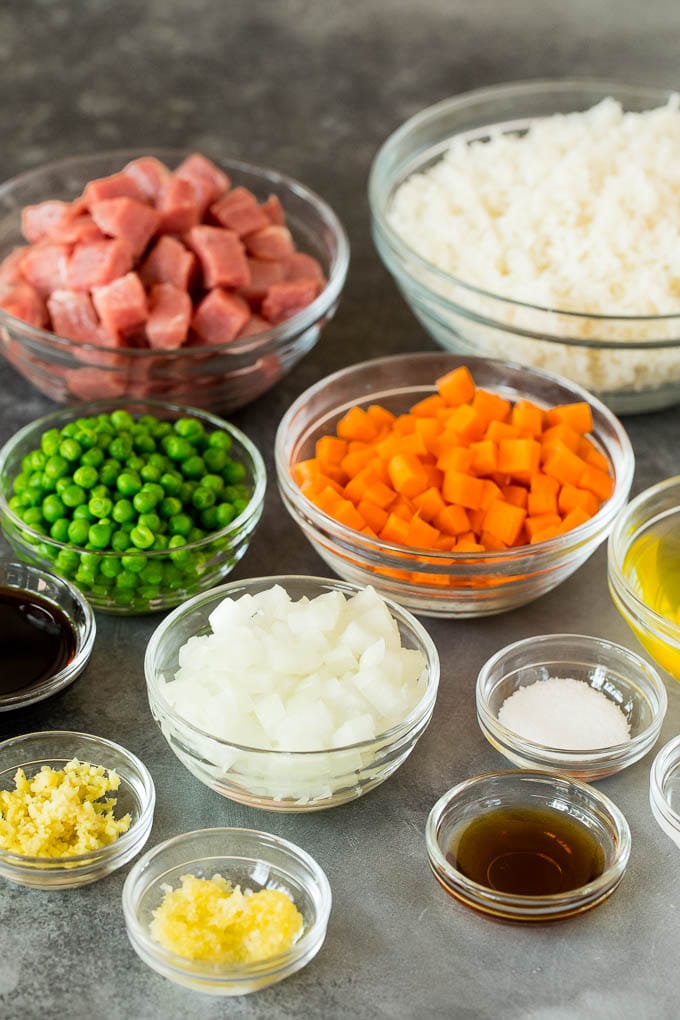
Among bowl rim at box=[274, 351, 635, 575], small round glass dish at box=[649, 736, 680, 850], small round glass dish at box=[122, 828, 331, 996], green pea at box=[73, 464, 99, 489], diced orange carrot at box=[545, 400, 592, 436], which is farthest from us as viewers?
diced orange carrot at box=[545, 400, 592, 436]

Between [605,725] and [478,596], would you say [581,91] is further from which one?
[605,725]

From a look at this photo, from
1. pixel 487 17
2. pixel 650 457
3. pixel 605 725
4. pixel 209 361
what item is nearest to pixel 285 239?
pixel 209 361

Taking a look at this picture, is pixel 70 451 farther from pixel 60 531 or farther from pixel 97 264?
pixel 97 264

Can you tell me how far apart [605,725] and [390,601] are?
45 centimetres

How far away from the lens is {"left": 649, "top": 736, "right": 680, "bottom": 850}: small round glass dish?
2.18 meters

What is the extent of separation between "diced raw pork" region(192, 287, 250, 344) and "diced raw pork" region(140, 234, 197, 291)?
71 millimetres

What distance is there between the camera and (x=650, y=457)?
309 centimetres

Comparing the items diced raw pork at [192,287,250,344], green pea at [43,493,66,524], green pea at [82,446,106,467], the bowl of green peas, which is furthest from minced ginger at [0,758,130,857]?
diced raw pork at [192,287,250,344]

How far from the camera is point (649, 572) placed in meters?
2.58

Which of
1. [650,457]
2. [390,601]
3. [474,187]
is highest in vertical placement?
[474,187]

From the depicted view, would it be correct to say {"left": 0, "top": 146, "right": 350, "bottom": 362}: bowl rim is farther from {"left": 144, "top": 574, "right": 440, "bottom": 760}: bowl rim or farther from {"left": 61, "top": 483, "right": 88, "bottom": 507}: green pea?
{"left": 144, "top": 574, "right": 440, "bottom": 760}: bowl rim

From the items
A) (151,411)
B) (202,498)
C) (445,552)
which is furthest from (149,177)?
(445,552)

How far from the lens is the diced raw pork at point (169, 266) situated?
116 inches

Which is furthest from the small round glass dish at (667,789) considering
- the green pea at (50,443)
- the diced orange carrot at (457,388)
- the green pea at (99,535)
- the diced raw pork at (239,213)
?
the diced raw pork at (239,213)
